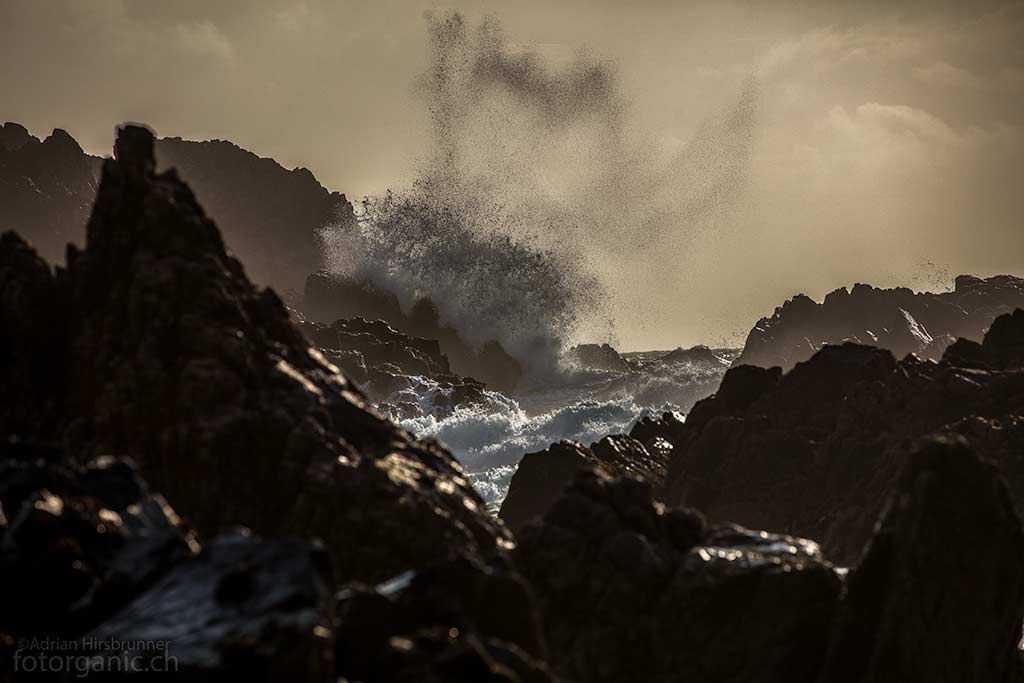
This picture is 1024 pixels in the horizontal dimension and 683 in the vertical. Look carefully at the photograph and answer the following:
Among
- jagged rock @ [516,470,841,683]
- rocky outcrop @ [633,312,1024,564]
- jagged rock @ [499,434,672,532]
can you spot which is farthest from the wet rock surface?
jagged rock @ [499,434,672,532]

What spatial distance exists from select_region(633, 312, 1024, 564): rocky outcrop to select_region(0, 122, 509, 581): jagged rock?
3851 cm

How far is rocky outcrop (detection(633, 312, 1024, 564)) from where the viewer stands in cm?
8388

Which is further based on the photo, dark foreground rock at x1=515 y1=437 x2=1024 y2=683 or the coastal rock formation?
the coastal rock formation

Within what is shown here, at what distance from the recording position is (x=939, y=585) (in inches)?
1891

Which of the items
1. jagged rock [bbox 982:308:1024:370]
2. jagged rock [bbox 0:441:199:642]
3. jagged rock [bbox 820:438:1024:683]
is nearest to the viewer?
jagged rock [bbox 0:441:199:642]

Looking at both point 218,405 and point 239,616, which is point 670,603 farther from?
point 239,616

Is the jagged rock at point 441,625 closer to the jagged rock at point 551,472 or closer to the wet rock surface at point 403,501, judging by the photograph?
the wet rock surface at point 403,501

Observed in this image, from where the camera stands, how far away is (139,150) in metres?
53.7

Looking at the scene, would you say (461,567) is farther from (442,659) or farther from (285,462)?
(285,462)

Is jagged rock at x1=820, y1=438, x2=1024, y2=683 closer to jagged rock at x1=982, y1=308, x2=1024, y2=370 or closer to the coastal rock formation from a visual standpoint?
jagged rock at x1=982, y1=308, x2=1024, y2=370

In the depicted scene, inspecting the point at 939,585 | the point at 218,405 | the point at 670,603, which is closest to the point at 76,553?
the point at 218,405

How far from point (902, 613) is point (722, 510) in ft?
137

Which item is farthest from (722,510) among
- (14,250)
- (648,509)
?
(14,250)

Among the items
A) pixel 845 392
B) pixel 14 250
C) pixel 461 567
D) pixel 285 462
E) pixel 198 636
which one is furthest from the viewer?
pixel 845 392
